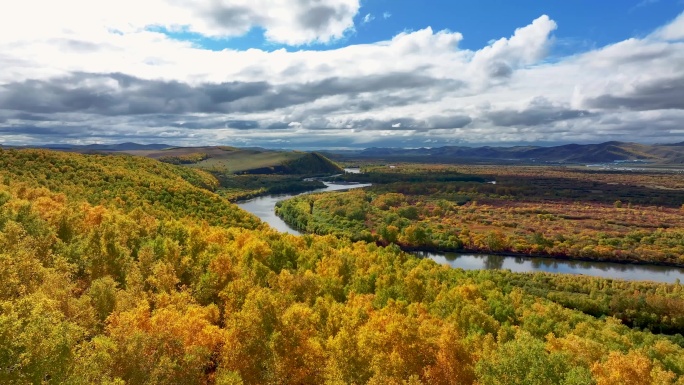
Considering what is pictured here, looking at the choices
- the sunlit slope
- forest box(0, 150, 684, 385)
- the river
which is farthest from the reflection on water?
the sunlit slope

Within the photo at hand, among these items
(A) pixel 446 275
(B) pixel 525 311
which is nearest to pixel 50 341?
(B) pixel 525 311

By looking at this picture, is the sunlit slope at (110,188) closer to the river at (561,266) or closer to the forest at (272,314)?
the forest at (272,314)

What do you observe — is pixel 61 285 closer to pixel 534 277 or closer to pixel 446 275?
pixel 446 275

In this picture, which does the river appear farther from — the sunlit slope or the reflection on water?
the sunlit slope

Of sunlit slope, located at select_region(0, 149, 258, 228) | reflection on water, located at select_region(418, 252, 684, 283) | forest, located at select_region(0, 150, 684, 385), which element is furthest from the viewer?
reflection on water, located at select_region(418, 252, 684, 283)

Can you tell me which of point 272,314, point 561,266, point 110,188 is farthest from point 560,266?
point 110,188

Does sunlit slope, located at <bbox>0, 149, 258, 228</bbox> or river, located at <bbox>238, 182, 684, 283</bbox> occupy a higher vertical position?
sunlit slope, located at <bbox>0, 149, 258, 228</bbox>
